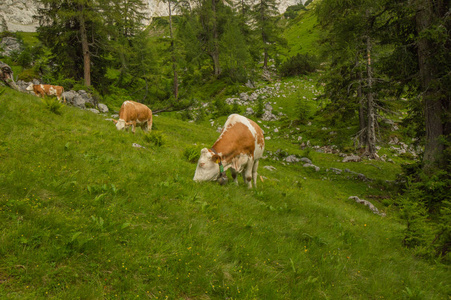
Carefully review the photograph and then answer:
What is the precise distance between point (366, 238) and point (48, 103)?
39.4ft

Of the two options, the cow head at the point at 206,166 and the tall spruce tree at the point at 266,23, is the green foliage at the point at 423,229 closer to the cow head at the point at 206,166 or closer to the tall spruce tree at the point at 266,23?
the cow head at the point at 206,166

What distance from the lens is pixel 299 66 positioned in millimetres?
40219

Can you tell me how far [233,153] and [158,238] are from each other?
13.6 ft

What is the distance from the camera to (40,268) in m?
2.67

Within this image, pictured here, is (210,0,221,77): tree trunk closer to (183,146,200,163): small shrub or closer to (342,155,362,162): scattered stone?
(342,155,362,162): scattered stone

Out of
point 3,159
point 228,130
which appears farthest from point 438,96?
point 3,159

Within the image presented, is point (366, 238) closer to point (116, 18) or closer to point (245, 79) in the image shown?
point (116, 18)

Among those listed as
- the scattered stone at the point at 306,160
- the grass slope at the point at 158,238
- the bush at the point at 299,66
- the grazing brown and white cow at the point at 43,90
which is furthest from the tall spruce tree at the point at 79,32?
the bush at the point at 299,66

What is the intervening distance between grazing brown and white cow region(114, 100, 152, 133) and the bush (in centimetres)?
3332

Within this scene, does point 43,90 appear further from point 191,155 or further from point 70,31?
point 191,155

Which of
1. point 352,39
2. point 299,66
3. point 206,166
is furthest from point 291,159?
point 299,66

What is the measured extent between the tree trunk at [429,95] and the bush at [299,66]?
31444 millimetres

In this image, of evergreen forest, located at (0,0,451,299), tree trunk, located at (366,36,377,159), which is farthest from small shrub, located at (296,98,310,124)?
evergreen forest, located at (0,0,451,299)

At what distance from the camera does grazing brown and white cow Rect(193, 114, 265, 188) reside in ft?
21.9
